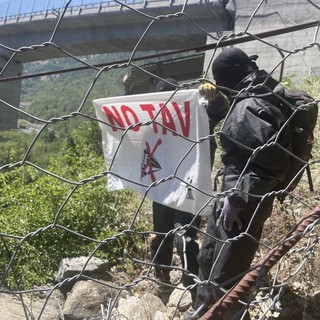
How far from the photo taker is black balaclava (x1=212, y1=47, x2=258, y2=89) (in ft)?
11.0

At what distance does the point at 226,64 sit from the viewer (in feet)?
11.0

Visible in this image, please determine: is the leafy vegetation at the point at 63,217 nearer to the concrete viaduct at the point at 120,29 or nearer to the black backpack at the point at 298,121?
the black backpack at the point at 298,121

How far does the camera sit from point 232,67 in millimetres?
3338

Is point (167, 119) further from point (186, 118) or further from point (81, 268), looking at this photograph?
point (81, 268)

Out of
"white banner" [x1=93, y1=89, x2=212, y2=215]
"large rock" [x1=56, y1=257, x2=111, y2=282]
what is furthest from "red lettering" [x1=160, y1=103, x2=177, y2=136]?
"large rock" [x1=56, y1=257, x2=111, y2=282]

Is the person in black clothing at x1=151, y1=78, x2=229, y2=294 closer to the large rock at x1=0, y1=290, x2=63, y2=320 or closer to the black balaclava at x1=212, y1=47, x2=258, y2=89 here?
the black balaclava at x1=212, y1=47, x2=258, y2=89

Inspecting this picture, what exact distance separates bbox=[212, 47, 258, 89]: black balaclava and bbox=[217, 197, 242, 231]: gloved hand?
2.10 feet

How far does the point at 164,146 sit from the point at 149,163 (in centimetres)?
20

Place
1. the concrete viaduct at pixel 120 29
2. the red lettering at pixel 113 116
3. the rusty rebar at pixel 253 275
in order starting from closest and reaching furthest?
the rusty rebar at pixel 253 275, the red lettering at pixel 113 116, the concrete viaduct at pixel 120 29

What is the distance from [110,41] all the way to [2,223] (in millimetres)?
13576

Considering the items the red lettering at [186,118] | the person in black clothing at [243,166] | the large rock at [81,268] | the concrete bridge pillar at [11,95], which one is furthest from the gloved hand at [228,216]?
the large rock at [81,268]

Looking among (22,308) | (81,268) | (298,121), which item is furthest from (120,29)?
(298,121)

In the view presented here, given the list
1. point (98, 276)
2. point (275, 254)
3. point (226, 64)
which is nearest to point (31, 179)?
point (98, 276)

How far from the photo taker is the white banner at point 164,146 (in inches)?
122
